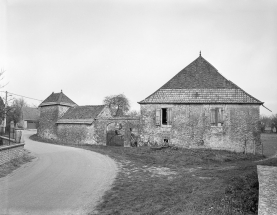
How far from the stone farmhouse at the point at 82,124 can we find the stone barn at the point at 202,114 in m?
2.76

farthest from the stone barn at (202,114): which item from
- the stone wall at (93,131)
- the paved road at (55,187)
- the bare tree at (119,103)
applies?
the bare tree at (119,103)

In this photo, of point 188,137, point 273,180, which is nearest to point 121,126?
point 188,137

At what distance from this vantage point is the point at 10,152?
11.6 metres

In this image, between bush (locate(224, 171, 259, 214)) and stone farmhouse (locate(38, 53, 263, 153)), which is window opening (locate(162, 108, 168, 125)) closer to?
stone farmhouse (locate(38, 53, 263, 153))

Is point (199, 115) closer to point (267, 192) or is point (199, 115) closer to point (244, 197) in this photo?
point (244, 197)

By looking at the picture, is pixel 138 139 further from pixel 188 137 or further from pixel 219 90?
pixel 219 90

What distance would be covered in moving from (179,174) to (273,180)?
5303 millimetres

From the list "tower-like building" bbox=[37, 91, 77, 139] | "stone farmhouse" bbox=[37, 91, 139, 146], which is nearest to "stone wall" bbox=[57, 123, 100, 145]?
"stone farmhouse" bbox=[37, 91, 139, 146]

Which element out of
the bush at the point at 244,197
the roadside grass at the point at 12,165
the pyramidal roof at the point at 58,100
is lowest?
the roadside grass at the point at 12,165

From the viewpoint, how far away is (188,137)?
709 inches

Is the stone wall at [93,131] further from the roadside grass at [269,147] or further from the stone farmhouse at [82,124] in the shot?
the roadside grass at [269,147]

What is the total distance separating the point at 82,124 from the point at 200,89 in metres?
13.2

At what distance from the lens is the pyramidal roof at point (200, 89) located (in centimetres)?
1786

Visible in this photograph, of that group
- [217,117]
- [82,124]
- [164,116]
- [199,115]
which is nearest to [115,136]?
[82,124]
